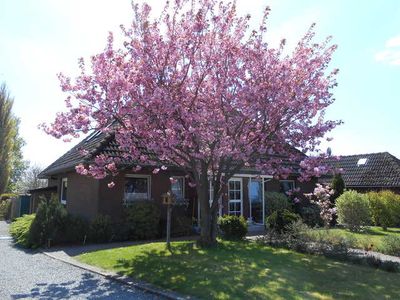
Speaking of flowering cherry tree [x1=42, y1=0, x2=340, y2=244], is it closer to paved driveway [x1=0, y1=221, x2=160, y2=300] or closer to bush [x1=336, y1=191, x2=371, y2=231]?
paved driveway [x1=0, y1=221, x2=160, y2=300]

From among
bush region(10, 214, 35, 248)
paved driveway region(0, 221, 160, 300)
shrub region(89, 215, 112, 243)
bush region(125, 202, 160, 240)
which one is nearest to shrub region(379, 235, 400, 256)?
bush region(125, 202, 160, 240)

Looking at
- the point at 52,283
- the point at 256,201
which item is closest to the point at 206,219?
the point at 52,283

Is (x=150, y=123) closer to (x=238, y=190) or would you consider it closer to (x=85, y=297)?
(x=85, y=297)

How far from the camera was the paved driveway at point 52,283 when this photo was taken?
301 inches

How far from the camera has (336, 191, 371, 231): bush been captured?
17.9 metres

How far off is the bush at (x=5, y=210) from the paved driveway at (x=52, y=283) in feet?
67.3

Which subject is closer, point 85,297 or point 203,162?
point 85,297

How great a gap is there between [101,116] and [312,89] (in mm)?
5445

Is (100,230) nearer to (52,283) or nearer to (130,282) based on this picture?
(52,283)

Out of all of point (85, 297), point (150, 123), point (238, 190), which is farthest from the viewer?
point (238, 190)

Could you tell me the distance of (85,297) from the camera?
7477 millimetres

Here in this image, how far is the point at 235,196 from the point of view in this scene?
19.4 meters

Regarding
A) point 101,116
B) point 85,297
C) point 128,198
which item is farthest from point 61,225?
point 85,297

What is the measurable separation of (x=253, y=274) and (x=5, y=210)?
26817mm
